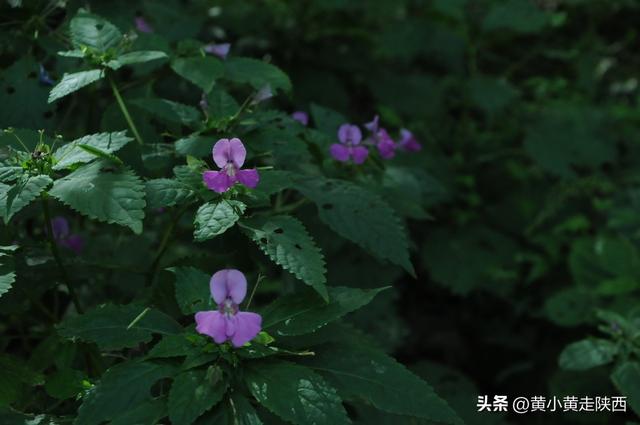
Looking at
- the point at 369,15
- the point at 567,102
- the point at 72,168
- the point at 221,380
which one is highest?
the point at 72,168

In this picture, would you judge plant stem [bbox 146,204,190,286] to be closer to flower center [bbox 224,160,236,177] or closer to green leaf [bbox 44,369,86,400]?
flower center [bbox 224,160,236,177]

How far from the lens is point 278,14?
3.92 metres

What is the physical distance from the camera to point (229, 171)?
5.56 ft

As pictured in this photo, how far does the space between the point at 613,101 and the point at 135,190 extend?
3718 mm

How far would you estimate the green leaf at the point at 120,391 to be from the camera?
1.48 meters

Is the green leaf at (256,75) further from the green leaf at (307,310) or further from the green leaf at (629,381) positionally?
the green leaf at (629,381)

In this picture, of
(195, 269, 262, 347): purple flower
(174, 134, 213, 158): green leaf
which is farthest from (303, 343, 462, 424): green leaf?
(174, 134, 213, 158): green leaf

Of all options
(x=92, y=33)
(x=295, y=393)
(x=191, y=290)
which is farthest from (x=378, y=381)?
(x=92, y=33)

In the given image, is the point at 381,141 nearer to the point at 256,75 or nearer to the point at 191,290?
the point at 256,75

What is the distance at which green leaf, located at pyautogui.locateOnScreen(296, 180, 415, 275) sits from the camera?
1877mm

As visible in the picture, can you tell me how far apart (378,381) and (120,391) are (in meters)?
0.54

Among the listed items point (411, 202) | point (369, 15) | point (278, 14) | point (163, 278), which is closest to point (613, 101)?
point (369, 15)

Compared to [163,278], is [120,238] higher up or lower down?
lower down

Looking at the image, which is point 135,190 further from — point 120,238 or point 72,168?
point 120,238
